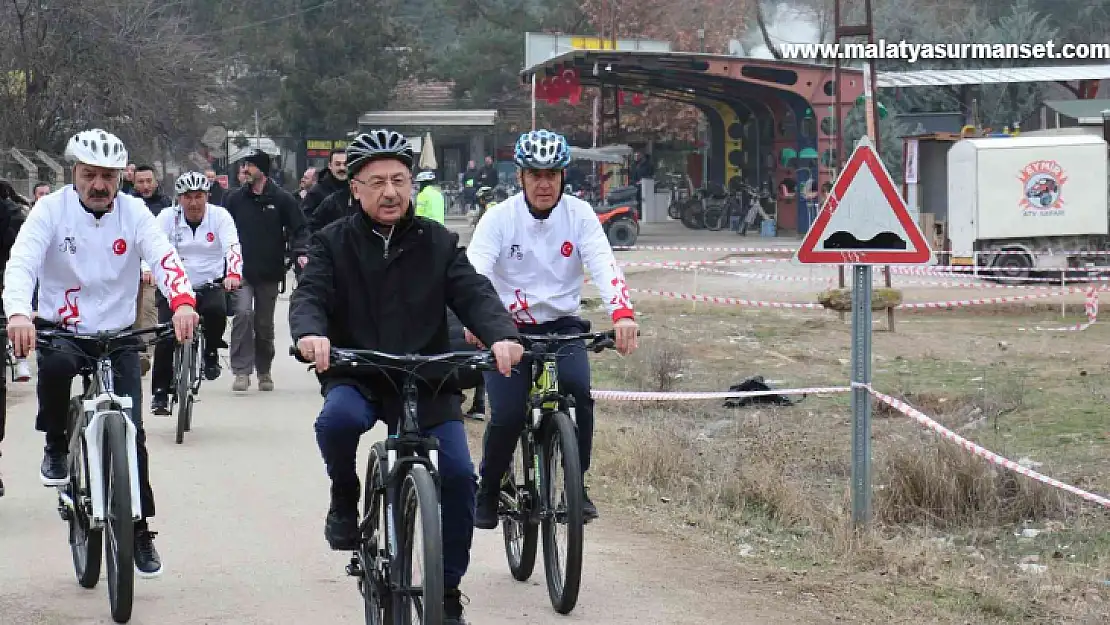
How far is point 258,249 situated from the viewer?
14.2 metres

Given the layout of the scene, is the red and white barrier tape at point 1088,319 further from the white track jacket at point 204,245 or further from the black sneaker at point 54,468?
the black sneaker at point 54,468

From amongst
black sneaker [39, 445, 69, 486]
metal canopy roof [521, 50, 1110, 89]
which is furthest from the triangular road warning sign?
metal canopy roof [521, 50, 1110, 89]

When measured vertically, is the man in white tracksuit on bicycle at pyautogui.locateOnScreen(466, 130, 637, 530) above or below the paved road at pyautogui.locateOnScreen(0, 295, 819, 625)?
above

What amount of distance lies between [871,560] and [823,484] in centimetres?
302

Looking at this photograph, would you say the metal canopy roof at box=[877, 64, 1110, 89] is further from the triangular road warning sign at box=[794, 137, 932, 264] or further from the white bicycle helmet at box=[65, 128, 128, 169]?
the white bicycle helmet at box=[65, 128, 128, 169]

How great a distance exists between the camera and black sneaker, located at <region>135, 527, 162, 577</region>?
7.00 metres

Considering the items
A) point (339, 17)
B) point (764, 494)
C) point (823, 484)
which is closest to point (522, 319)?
point (764, 494)

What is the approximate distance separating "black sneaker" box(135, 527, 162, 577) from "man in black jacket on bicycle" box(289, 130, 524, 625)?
1.66 meters

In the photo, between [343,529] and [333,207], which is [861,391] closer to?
[343,529]

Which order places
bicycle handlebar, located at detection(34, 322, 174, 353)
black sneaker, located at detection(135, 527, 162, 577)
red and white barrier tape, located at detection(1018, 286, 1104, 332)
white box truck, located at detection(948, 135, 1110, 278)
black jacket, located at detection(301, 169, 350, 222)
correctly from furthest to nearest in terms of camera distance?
white box truck, located at detection(948, 135, 1110, 278), red and white barrier tape, located at detection(1018, 286, 1104, 332), black jacket, located at detection(301, 169, 350, 222), black sneaker, located at detection(135, 527, 162, 577), bicycle handlebar, located at detection(34, 322, 174, 353)

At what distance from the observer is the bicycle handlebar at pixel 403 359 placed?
5168 millimetres

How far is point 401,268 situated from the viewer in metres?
5.51

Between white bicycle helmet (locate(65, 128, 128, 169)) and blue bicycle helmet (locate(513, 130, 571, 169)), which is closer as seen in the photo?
white bicycle helmet (locate(65, 128, 128, 169))

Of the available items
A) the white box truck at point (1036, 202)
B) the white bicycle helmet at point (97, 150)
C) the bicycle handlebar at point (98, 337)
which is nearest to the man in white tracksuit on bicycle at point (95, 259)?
the white bicycle helmet at point (97, 150)
